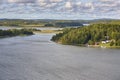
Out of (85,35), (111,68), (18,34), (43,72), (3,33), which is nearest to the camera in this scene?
(43,72)

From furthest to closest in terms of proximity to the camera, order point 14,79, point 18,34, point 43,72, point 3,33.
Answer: point 18,34 → point 3,33 → point 43,72 → point 14,79

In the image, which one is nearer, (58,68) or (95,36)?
(58,68)

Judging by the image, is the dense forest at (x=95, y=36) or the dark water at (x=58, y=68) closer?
the dark water at (x=58, y=68)

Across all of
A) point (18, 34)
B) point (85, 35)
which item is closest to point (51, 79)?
point (85, 35)

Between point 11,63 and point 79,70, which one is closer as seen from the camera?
point 79,70

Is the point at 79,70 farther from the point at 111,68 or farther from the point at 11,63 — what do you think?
the point at 11,63

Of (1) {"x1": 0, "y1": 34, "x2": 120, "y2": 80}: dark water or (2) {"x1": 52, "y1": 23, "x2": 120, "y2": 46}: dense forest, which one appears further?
(2) {"x1": 52, "y1": 23, "x2": 120, "y2": 46}: dense forest
